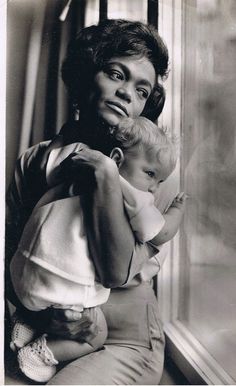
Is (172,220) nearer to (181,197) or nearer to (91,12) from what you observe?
(181,197)

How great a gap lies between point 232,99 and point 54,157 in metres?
0.42

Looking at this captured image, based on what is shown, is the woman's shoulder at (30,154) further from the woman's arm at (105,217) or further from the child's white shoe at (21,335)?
the child's white shoe at (21,335)

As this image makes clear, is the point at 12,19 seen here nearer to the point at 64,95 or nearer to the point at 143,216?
the point at 64,95

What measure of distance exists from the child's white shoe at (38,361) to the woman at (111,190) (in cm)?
2

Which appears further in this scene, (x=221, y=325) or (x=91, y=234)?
(x=221, y=325)

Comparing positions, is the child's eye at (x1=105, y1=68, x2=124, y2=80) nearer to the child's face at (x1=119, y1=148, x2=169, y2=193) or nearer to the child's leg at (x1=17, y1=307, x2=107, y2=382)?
the child's face at (x1=119, y1=148, x2=169, y2=193)

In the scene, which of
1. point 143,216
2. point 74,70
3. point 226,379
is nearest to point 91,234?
point 143,216

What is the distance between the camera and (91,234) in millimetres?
921

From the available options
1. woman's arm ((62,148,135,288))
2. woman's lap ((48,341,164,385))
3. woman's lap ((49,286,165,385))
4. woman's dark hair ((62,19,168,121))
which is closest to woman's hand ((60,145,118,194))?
woman's arm ((62,148,135,288))

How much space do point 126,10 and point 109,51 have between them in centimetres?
11

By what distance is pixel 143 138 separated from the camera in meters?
0.92

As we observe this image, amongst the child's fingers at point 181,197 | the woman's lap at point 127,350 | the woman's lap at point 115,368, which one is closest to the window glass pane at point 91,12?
the child's fingers at point 181,197

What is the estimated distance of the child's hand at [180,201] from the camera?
3.28 ft

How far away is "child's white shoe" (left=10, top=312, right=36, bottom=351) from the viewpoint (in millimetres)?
977
